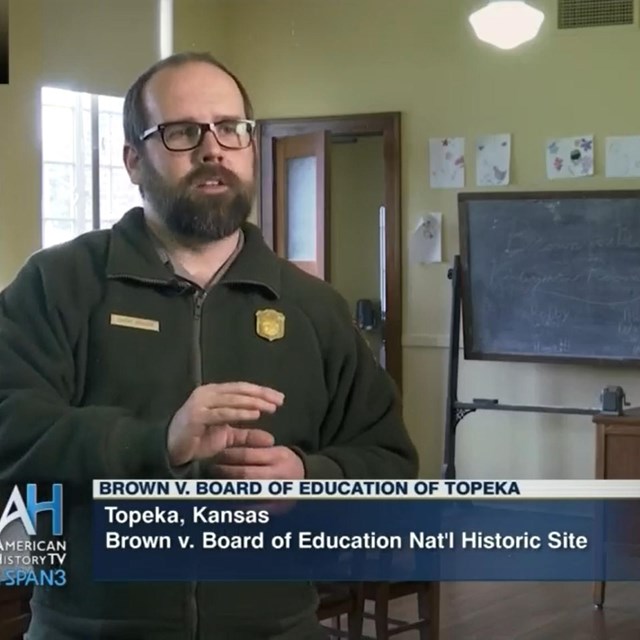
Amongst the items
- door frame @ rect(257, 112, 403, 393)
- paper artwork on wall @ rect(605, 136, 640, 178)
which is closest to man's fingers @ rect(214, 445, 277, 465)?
door frame @ rect(257, 112, 403, 393)

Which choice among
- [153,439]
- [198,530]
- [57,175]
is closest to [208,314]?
[153,439]

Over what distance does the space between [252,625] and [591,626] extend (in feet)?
4.81

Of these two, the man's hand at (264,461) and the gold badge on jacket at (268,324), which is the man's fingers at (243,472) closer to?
the man's hand at (264,461)

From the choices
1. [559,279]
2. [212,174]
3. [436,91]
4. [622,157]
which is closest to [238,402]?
[212,174]

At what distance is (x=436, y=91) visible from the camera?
2078mm

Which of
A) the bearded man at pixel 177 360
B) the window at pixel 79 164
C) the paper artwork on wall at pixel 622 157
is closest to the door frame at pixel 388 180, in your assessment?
the window at pixel 79 164

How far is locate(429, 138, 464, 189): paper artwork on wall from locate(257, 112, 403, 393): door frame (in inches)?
2.8

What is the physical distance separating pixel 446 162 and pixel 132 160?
3.70 feet

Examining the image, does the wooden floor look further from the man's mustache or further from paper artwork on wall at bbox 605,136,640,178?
paper artwork on wall at bbox 605,136,640,178

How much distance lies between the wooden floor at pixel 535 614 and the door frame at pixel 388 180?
1.33 ft

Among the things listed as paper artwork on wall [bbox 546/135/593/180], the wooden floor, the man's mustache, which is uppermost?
paper artwork on wall [bbox 546/135/593/180]

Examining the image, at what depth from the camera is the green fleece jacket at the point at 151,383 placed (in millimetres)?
993

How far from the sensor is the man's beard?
106cm

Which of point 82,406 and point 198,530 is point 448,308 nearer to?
point 198,530
